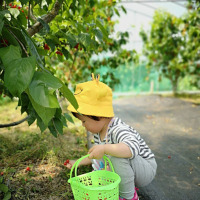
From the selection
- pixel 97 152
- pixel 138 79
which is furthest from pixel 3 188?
pixel 138 79

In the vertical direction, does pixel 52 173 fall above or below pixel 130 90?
above

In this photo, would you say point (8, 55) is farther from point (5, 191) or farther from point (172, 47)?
point (172, 47)

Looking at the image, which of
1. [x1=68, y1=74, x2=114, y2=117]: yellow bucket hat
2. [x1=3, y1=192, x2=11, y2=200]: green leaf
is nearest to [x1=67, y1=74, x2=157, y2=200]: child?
[x1=68, y1=74, x2=114, y2=117]: yellow bucket hat

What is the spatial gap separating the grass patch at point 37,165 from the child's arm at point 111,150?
445 millimetres

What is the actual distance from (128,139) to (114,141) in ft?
0.51

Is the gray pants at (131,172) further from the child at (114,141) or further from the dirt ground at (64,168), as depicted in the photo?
the dirt ground at (64,168)

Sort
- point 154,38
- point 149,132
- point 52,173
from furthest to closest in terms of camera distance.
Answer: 1. point 154,38
2. point 149,132
3. point 52,173

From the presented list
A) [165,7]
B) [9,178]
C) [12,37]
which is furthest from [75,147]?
[165,7]

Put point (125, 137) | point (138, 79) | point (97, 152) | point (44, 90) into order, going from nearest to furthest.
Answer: point (44, 90) < point (97, 152) < point (125, 137) < point (138, 79)

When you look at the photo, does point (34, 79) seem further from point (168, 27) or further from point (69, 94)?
point (168, 27)

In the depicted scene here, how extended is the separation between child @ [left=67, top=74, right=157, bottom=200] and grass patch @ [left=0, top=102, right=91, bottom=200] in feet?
1.24

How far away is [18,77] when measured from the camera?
52 centimetres

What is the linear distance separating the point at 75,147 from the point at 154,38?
25.1 feet

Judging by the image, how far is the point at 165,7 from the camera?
9.23 metres
